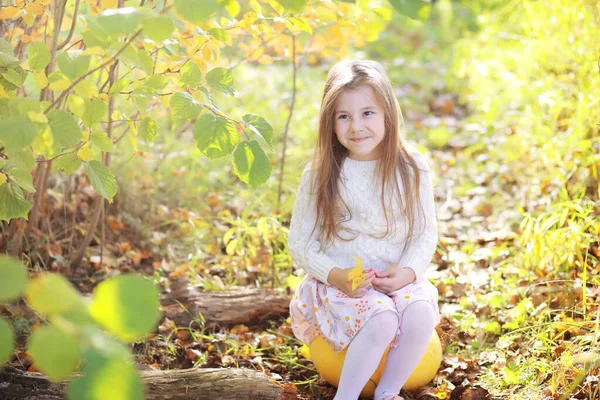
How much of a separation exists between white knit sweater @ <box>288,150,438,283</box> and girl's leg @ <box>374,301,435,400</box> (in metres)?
0.18

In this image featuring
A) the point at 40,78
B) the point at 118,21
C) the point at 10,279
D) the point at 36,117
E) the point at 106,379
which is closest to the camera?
the point at 106,379

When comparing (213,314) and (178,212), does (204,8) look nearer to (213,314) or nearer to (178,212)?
(213,314)

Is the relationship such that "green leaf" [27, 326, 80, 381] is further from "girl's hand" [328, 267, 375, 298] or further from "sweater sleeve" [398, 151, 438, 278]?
"sweater sleeve" [398, 151, 438, 278]

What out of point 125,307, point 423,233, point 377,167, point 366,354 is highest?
point 377,167

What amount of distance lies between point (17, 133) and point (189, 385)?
97 cm

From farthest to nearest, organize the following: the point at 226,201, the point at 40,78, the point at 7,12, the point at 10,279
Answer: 1. the point at 226,201
2. the point at 7,12
3. the point at 40,78
4. the point at 10,279

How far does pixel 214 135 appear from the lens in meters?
1.86

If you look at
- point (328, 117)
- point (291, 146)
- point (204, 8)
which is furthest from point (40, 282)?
point (291, 146)

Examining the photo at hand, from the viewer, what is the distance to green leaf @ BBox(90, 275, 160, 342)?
3.51ft

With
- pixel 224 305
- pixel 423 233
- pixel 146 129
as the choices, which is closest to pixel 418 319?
pixel 423 233

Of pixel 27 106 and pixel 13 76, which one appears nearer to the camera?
pixel 27 106

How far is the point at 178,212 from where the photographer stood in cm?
350

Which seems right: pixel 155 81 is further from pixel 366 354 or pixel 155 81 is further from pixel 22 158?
pixel 366 354

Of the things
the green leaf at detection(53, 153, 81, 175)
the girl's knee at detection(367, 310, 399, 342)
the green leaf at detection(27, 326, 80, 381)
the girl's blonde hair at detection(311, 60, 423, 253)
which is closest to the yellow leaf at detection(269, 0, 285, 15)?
the girl's blonde hair at detection(311, 60, 423, 253)
